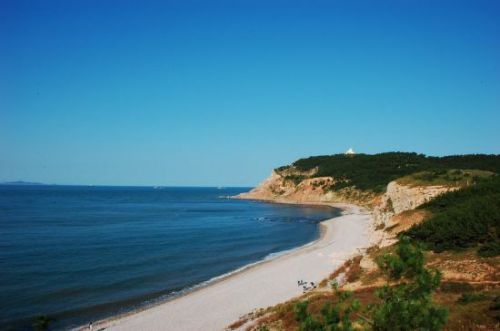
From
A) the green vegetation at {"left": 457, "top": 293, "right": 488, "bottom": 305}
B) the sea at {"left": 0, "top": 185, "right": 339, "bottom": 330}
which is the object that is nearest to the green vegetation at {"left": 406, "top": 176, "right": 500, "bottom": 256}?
the green vegetation at {"left": 457, "top": 293, "right": 488, "bottom": 305}

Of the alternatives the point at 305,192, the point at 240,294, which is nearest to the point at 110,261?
the point at 240,294

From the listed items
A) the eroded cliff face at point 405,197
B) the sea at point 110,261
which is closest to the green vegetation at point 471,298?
the sea at point 110,261

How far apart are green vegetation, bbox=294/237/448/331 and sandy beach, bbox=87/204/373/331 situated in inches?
666

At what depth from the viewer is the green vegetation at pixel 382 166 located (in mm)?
116750

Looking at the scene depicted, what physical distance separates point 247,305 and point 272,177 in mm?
168816

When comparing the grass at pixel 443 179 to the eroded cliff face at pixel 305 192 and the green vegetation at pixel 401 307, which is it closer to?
the green vegetation at pixel 401 307

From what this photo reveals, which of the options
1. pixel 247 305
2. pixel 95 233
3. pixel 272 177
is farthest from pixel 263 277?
pixel 272 177

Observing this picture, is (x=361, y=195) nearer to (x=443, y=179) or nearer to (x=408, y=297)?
(x=443, y=179)

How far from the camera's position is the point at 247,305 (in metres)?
29.6

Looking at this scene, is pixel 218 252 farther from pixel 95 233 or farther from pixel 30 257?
pixel 95 233

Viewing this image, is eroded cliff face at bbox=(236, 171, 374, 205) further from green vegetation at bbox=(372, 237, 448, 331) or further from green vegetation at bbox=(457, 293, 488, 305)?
green vegetation at bbox=(372, 237, 448, 331)

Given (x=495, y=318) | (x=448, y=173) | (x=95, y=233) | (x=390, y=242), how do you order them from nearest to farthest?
(x=495, y=318)
(x=390, y=242)
(x=448, y=173)
(x=95, y=233)

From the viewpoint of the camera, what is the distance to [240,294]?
1281 inches

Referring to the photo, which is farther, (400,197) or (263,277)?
(400,197)
